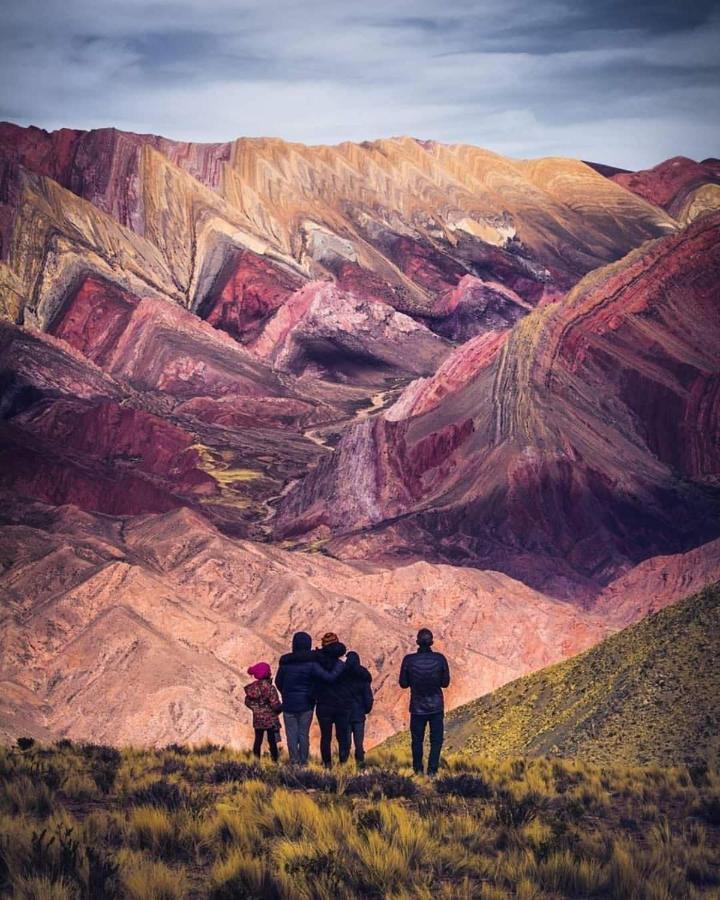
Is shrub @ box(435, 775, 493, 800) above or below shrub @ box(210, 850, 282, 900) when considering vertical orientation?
below

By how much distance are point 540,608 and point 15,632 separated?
18.6 m

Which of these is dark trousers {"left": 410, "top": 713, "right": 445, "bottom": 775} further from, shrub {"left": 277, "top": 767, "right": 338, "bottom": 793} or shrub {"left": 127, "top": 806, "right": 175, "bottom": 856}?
shrub {"left": 127, "top": 806, "right": 175, "bottom": 856}

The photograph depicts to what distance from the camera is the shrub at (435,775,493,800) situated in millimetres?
12281

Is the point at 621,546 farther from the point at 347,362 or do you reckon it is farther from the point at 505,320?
the point at 505,320

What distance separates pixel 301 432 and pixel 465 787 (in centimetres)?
7085

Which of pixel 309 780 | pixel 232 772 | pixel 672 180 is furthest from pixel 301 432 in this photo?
pixel 672 180

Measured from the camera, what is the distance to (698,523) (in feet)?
191

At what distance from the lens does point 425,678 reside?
1308 cm

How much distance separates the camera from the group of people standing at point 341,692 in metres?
13.2

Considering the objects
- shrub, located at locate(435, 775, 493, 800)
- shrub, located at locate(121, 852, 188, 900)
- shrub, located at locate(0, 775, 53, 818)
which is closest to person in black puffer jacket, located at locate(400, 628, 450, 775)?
shrub, located at locate(435, 775, 493, 800)

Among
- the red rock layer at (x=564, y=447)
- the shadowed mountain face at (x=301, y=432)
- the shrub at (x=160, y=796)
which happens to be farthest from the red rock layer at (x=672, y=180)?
the shrub at (x=160, y=796)

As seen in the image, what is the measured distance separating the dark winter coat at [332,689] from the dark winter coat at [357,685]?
0.05 meters

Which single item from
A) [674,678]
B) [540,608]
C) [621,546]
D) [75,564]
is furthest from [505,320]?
[674,678]

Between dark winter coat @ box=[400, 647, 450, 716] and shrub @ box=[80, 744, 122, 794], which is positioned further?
dark winter coat @ box=[400, 647, 450, 716]
